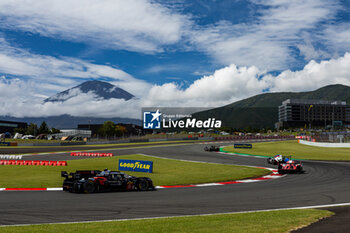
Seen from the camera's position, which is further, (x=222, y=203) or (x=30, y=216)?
(x=222, y=203)

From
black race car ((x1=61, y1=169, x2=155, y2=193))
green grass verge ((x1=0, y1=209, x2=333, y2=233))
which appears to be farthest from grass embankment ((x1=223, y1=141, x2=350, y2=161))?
green grass verge ((x1=0, y1=209, x2=333, y2=233))

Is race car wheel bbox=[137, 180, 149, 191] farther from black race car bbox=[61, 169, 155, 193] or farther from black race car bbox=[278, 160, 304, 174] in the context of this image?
black race car bbox=[278, 160, 304, 174]

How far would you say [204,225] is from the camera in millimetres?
9352

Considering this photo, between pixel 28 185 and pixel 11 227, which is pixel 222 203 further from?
pixel 28 185

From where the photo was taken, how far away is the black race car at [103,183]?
1727cm

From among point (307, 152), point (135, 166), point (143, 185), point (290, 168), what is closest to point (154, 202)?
point (143, 185)

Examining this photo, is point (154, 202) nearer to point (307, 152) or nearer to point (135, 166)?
point (135, 166)

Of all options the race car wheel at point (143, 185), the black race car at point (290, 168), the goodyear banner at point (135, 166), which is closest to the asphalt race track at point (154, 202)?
the race car wheel at point (143, 185)

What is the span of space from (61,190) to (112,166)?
14.4 m

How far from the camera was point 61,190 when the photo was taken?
18266 millimetres

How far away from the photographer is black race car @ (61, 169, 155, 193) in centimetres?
1727

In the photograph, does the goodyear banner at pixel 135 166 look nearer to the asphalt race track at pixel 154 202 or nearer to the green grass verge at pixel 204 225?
the asphalt race track at pixel 154 202

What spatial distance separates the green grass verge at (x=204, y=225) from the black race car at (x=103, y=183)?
→ 25.2ft

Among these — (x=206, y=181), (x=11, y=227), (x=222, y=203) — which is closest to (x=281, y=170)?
(x=206, y=181)
